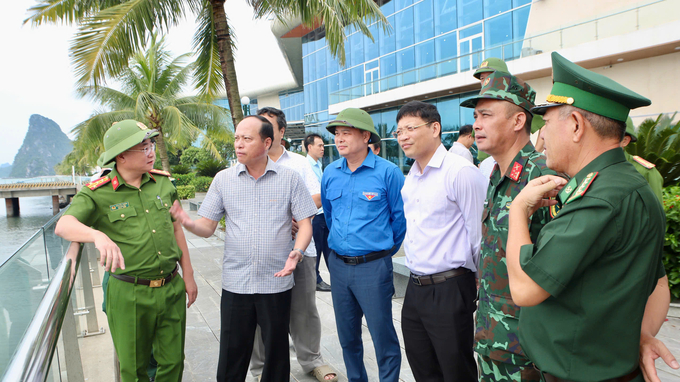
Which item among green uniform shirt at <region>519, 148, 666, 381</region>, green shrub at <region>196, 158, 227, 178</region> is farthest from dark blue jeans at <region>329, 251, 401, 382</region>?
green shrub at <region>196, 158, 227, 178</region>

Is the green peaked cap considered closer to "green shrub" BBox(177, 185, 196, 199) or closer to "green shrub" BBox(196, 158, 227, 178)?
"green shrub" BBox(177, 185, 196, 199)

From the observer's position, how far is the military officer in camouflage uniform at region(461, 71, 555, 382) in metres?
2.00

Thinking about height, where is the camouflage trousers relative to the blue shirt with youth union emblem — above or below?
below

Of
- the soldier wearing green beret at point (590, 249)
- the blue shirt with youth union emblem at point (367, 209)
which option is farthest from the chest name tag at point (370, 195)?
the soldier wearing green beret at point (590, 249)

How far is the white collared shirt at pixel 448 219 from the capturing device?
101 inches

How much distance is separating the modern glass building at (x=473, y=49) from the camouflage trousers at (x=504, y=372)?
879cm

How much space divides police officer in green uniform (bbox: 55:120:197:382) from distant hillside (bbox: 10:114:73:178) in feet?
633

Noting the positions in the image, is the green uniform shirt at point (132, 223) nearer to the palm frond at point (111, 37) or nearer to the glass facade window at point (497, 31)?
the palm frond at point (111, 37)

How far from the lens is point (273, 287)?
2.95 meters

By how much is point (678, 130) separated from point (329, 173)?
4900 mm

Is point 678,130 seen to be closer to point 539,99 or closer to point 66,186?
point 539,99

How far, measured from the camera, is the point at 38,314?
1.68 metres

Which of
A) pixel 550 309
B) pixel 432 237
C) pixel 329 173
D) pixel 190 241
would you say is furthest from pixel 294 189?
pixel 190 241

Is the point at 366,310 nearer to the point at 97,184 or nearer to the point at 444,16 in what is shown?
the point at 97,184
